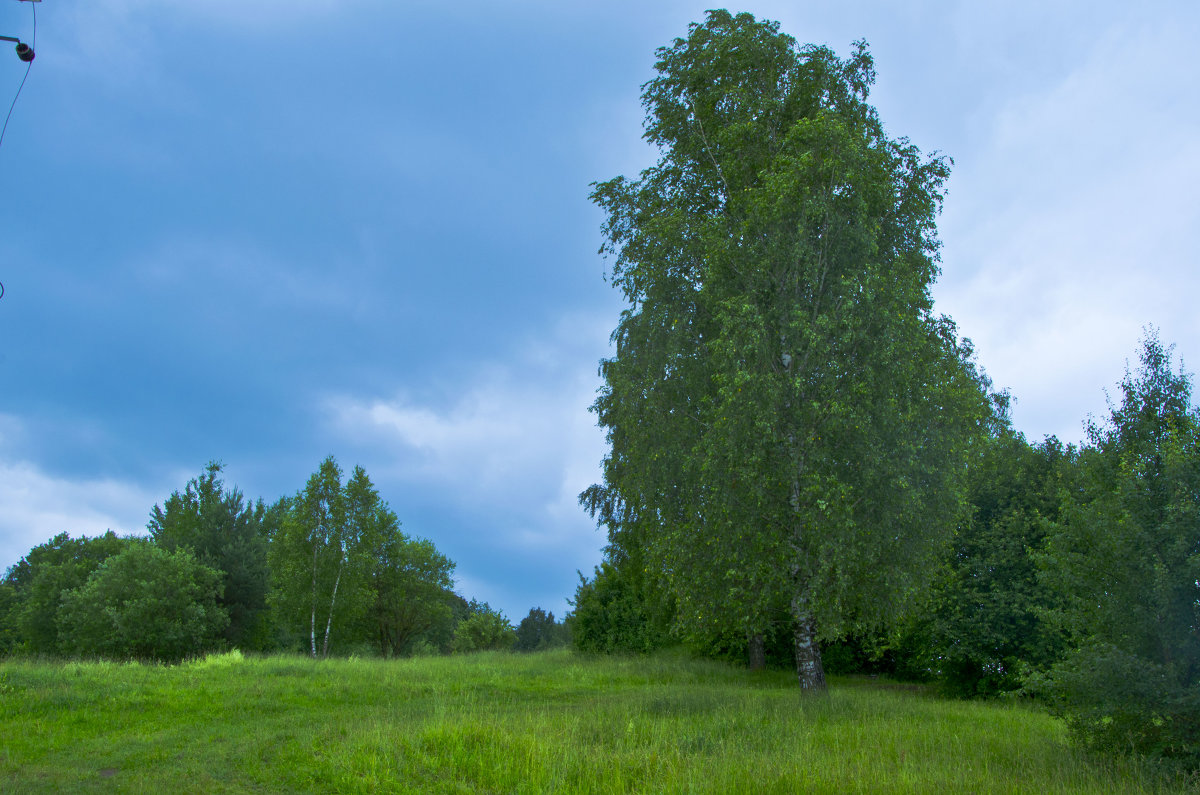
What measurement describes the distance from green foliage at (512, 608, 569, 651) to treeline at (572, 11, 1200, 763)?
80.8 metres

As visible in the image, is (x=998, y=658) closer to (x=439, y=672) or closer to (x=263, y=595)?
(x=439, y=672)

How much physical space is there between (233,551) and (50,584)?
14.6 m

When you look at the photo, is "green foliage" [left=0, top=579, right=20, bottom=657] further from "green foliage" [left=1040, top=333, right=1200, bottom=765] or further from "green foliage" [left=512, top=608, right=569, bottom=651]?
"green foliage" [left=1040, top=333, right=1200, bottom=765]

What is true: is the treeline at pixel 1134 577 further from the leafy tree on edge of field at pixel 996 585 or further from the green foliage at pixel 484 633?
the green foliage at pixel 484 633

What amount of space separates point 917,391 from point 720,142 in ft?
27.0

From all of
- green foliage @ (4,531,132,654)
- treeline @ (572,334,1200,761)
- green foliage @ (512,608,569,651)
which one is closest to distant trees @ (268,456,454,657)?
green foliage @ (4,531,132,654)

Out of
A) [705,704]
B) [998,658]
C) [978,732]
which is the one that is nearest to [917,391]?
[978,732]

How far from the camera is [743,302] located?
16.1 meters

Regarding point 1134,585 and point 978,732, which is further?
point 978,732

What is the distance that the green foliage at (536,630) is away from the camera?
3777 inches

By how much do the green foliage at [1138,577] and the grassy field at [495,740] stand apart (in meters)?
0.79

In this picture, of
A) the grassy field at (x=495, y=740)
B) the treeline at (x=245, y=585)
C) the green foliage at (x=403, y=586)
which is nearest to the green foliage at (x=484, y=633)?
the treeline at (x=245, y=585)

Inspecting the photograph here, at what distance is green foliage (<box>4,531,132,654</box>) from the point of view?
159ft

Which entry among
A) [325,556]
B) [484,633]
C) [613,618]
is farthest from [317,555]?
[484,633]
